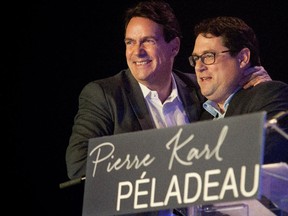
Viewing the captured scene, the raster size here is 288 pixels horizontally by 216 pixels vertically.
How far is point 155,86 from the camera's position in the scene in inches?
126

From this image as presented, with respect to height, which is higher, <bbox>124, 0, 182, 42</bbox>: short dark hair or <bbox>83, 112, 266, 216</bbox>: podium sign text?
<bbox>124, 0, 182, 42</bbox>: short dark hair

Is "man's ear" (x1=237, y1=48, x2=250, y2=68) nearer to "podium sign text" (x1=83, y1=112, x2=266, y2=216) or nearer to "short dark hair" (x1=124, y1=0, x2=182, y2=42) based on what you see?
"short dark hair" (x1=124, y1=0, x2=182, y2=42)

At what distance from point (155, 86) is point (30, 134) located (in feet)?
2.96

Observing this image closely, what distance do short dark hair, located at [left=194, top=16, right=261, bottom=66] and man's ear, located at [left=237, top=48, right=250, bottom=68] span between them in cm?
2

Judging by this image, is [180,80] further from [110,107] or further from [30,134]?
[30,134]

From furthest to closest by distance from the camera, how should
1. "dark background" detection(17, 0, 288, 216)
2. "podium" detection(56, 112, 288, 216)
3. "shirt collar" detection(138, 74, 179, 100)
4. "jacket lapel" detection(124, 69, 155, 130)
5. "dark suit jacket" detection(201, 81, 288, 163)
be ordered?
"dark background" detection(17, 0, 288, 216) < "shirt collar" detection(138, 74, 179, 100) < "jacket lapel" detection(124, 69, 155, 130) < "dark suit jacket" detection(201, 81, 288, 163) < "podium" detection(56, 112, 288, 216)

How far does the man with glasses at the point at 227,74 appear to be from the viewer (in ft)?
9.67

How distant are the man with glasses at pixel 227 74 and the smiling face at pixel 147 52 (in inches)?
7.2

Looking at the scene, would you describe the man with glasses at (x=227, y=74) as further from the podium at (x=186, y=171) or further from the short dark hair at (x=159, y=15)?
the podium at (x=186, y=171)

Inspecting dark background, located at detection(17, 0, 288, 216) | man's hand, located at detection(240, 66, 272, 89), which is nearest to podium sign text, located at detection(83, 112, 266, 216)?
man's hand, located at detection(240, 66, 272, 89)

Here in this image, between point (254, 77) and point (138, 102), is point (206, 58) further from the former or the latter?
point (138, 102)

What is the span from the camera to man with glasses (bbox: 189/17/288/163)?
116 inches

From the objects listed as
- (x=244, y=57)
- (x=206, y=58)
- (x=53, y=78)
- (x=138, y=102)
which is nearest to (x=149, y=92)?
(x=138, y=102)

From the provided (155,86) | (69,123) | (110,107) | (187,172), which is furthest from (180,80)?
(187,172)
